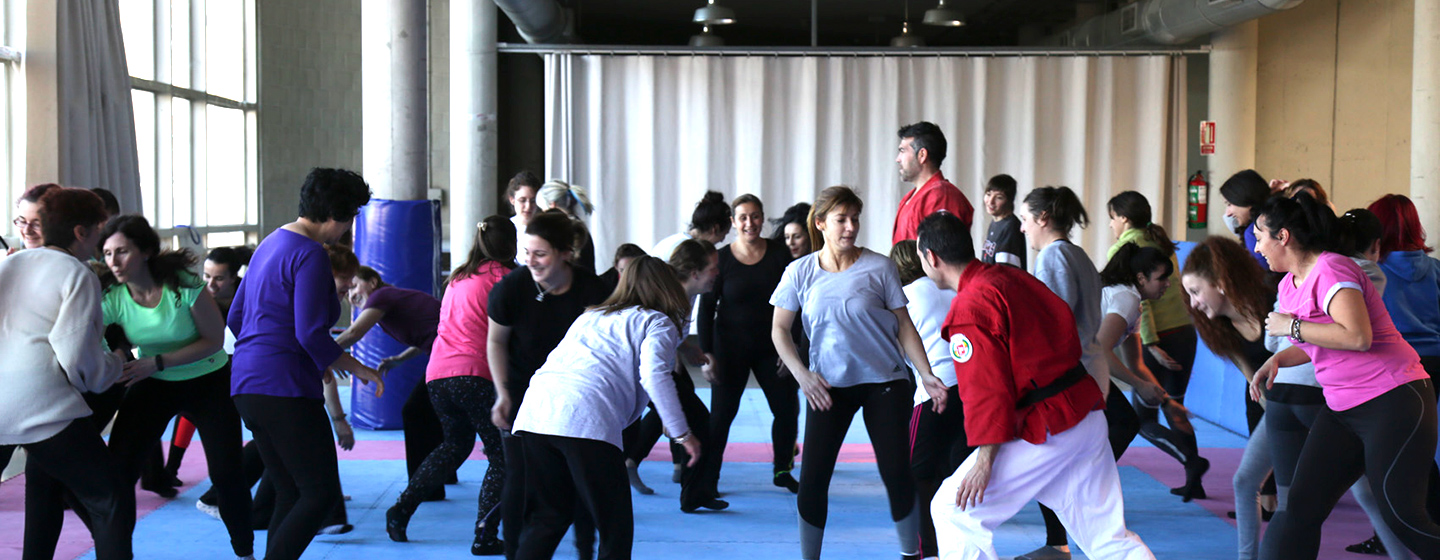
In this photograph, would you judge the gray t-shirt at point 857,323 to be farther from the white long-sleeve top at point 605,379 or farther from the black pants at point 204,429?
the black pants at point 204,429

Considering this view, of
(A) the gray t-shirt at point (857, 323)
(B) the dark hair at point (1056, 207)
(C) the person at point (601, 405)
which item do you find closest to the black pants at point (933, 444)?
(A) the gray t-shirt at point (857, 323)

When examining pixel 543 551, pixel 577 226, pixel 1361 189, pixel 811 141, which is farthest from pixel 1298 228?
pixel 1361 189

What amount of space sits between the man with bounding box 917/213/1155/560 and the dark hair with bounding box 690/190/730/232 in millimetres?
2183

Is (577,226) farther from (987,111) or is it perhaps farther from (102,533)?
(987,111)

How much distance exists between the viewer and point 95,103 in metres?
7.04

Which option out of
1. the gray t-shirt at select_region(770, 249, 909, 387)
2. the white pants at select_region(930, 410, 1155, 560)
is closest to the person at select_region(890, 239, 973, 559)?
the gray t-shirt at select_region(770, 249, 909, 387)

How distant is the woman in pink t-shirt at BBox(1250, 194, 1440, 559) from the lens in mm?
2889

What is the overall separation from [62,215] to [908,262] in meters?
2.59

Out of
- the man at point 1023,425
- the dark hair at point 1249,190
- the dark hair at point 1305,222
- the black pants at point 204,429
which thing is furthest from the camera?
the dark hair at point 1249,190

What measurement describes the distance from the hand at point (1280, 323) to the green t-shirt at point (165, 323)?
3097mm

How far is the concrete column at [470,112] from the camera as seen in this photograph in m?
9.16

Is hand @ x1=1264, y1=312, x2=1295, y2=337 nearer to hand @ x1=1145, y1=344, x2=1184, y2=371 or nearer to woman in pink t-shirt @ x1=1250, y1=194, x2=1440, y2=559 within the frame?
woman in pink t-shirt @ x1=1250, y1=194, x2=1440, y2=559

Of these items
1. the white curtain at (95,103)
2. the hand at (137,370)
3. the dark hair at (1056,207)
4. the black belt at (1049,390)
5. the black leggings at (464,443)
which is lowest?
the black leggings at (464,443)

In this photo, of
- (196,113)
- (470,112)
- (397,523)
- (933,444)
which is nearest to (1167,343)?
(933,444)
